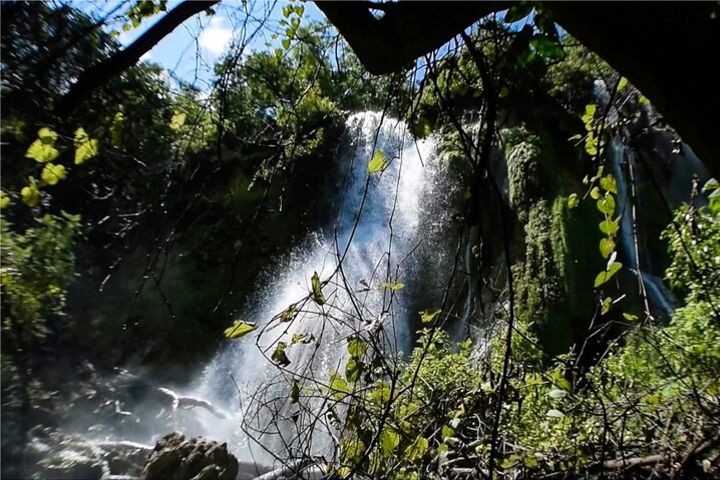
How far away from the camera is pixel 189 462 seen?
23.2ft

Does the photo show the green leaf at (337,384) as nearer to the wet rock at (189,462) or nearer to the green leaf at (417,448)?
the green leaf at (417,448)

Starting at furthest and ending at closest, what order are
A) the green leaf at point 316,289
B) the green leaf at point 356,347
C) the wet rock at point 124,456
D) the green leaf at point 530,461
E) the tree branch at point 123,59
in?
the wet rock at point 124,456 → the green leaf at point 530,461 → the tree branch at point 123,59 → the green leaf at point 356,347 → the green leaf at point 316,289

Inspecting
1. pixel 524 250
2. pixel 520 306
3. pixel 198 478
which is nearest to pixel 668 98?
pixel 198 478

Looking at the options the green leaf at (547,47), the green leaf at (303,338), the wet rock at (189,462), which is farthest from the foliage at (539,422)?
the wet rock at (189,462)

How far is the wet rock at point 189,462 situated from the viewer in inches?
277

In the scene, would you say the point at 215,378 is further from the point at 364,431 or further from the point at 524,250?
the point at 364,431

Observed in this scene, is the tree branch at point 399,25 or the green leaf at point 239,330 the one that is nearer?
the tree branch at point 399,25

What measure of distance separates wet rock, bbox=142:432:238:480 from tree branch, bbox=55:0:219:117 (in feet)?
20.4

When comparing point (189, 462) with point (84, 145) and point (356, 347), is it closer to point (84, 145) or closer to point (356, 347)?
point (84, 145)

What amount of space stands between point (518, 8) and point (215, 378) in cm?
1230

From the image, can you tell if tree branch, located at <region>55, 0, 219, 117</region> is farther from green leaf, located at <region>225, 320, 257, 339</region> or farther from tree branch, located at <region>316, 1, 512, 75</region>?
green leaf, located at <region>225, 320, 257, 339</region>

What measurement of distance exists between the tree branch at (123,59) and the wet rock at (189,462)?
623cm

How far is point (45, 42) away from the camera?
3213mm

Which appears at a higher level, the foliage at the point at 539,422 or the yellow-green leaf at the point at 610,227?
the yellow-green leaf at the point at 610,227
